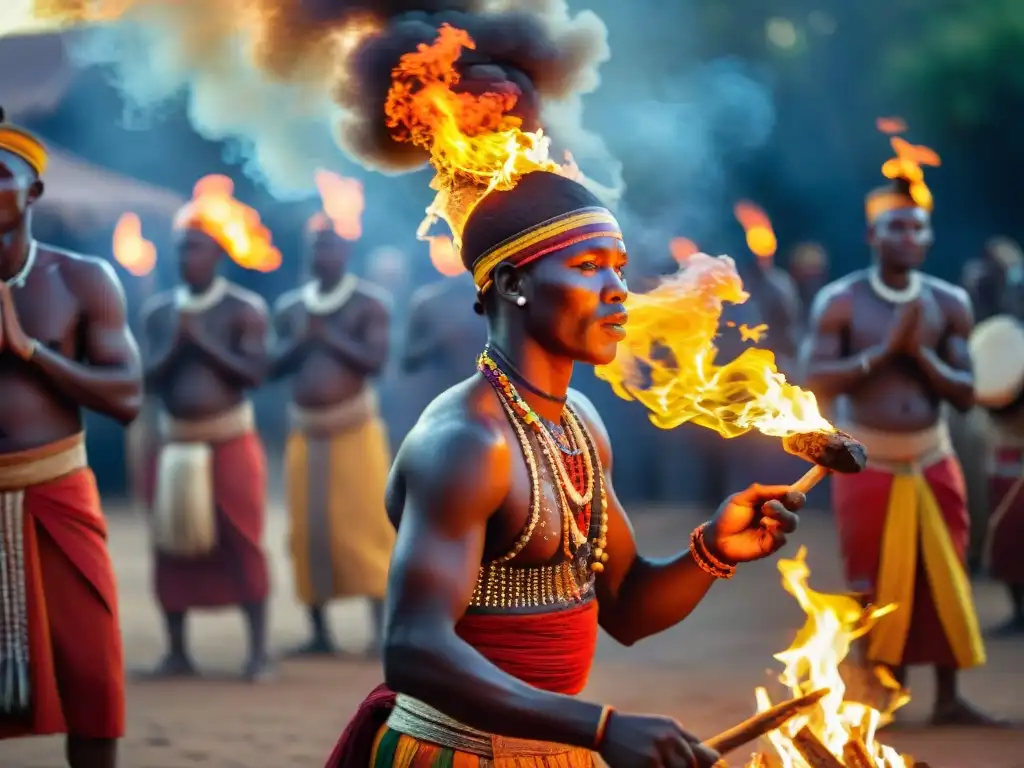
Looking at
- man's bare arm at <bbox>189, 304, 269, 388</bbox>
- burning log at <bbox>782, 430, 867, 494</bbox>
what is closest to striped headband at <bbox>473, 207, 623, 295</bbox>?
burning log at <bbox>782, 430, 867, 494</bbox>

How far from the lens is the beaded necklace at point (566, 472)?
10.9 ft

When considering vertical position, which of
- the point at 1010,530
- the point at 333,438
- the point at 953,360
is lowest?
the point at 1010,530

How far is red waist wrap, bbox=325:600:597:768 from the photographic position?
3268 millimetres

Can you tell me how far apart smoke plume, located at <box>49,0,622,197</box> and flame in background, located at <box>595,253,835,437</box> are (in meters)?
0.54

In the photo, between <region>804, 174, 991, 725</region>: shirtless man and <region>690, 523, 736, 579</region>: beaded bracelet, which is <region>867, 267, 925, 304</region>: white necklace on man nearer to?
<region>804, 174, 991, 725</region>: shirtless man

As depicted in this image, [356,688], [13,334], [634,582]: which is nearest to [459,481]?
[634,582]

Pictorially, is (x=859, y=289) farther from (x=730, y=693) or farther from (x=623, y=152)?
(x=623, y=152)

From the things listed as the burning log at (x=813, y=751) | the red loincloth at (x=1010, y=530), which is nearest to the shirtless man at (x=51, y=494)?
the burning log at (x=813, y=751)

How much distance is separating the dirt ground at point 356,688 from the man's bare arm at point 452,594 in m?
3.75

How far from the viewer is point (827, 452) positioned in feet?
10.9

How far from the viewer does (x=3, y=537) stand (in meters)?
5.18

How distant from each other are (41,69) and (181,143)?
764 cm

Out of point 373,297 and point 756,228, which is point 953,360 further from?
point 756,228

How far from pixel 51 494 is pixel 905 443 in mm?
4041
